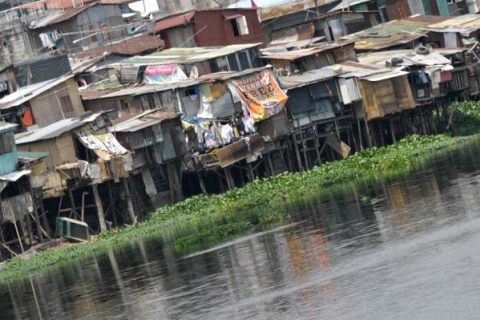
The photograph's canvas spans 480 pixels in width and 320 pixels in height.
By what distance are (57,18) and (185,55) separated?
12.1m

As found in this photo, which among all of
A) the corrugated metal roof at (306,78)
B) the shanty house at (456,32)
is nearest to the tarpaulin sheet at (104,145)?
the corrugated metal roof at (306,78)

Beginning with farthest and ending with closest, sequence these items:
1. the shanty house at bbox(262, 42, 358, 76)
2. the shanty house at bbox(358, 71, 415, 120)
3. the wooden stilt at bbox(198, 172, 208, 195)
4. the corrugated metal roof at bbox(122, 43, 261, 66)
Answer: the shanty house at bbox(262, 42, 358, 76) → the shanty house at bbox(358, 71, 415, 120) → the corrugated metal roof at bbox(122, 43, 261, 66) → the wooden stilt at bbox(198, 172, 208, 195)

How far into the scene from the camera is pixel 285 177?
60.0 meters

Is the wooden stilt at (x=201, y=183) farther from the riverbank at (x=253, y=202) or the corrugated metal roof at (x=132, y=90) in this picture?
the corrugated metal roof at (x=132, y=90)

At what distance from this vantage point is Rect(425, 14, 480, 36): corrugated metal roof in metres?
77.2

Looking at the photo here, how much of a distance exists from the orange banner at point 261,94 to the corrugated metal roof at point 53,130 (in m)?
7.69

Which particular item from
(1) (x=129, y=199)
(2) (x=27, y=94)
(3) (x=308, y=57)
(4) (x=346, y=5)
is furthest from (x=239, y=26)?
(1) (x=129, y=199)

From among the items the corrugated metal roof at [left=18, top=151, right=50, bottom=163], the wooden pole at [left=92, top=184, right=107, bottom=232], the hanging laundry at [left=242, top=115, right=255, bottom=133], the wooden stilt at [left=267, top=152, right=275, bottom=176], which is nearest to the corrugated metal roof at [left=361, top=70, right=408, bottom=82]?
the wooden stilt at [left=267, top=152, right=275, bottom=176]

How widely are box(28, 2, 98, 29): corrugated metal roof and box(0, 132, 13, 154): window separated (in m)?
22.0

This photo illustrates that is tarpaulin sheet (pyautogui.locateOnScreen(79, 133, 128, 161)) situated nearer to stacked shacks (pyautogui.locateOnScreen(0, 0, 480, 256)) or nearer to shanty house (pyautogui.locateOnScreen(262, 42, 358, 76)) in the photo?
stacked shacks (pyautogui.locateOnScreen(0, 0, 480, 256))

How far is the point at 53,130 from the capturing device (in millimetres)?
58938

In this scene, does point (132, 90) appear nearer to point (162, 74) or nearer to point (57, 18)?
point (162, 74)

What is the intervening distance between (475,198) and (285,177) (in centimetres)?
2024

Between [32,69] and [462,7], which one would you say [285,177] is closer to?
[32,69]
